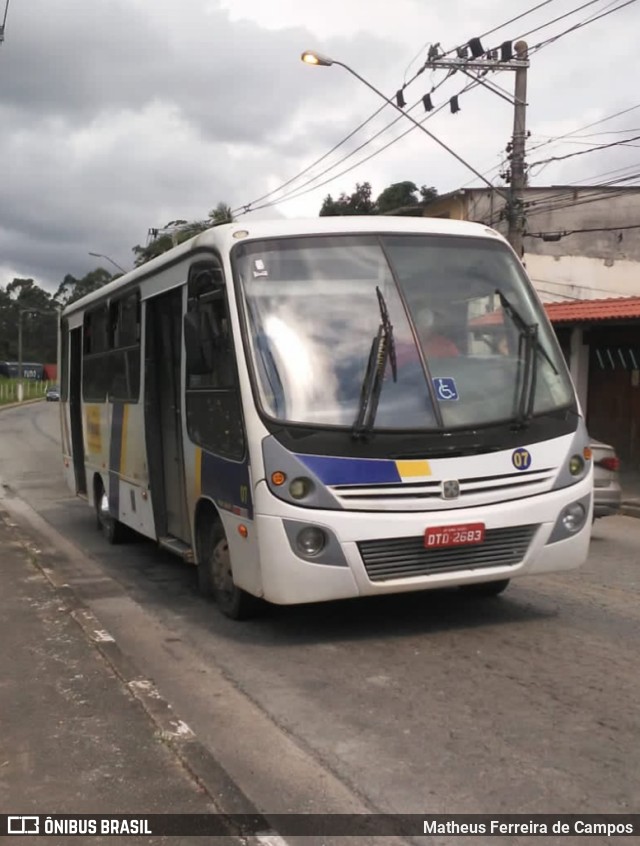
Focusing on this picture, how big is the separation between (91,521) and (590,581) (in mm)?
7434

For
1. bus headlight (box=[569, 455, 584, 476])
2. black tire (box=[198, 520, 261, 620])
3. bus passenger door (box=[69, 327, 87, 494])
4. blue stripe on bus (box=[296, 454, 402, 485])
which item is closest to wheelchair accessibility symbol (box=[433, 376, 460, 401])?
blue stripe on bus (box=[296, 454, 402, 485])

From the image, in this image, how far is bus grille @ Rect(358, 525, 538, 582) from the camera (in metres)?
5.47

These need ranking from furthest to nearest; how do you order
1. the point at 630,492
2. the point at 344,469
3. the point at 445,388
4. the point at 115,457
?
the point at 630,492 → the point at 115,457 → the point at 445,388 → the point at 344,469

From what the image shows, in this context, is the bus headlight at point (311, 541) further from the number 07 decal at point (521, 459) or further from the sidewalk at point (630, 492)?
the sidewalk at point (630, 492)

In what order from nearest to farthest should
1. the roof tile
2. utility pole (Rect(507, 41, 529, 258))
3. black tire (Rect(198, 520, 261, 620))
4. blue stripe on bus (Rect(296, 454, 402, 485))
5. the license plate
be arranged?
blue stripe on bus (Rect(296, 454, 402, 485)) → the license plate → black tire (Rect(198, 520, 261, 620)) → the roof tile → utility pole (Rect(507, 41, 529, 258))

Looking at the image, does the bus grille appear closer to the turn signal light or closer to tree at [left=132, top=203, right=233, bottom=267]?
the turn signal light

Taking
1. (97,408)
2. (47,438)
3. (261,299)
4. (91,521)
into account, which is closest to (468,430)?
(261,299)

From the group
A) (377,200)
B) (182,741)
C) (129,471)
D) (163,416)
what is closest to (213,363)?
(163,416)

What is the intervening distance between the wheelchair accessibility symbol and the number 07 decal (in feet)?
1.72

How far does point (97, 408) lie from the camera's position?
400 inches

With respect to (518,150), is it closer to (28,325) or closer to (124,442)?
(124,442)

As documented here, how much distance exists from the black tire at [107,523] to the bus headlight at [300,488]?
516 cm

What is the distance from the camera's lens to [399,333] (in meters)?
5.78

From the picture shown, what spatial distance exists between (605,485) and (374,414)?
6.17m
